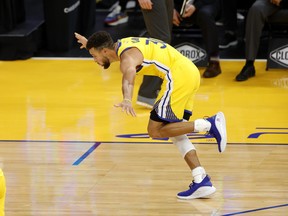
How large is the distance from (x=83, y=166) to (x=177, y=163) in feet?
2.61

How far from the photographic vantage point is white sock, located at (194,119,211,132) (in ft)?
20.1

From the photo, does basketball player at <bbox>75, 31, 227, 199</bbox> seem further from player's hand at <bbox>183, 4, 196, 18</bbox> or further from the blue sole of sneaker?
Answer: player's hand at <bbox>183, 4, 196, 18</bbox>

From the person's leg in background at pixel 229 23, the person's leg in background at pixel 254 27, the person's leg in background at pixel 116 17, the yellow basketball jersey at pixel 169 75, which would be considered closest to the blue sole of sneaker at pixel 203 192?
the yellow basketball jersey at pixel 169 75

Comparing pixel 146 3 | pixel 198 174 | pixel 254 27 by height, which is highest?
pixel 146 3

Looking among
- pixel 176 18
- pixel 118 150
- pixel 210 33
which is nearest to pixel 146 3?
pixel 176 18

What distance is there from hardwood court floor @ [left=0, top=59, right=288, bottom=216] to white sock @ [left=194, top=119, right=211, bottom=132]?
0.49 metres

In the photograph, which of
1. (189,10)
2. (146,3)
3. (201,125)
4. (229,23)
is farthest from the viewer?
(229,23)

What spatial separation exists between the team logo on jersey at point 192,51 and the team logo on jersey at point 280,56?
86 centimetres

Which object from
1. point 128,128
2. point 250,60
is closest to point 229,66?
point 250,60

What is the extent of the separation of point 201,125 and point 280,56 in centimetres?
412

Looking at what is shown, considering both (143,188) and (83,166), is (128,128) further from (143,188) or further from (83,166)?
(143,188)

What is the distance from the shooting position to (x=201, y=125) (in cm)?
616

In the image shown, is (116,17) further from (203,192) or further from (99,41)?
(203,192)

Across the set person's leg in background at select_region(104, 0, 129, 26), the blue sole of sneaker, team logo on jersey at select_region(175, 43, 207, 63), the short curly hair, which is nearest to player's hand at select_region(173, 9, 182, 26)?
team logo on jersey at select_region(175, 43, 207, 63)
